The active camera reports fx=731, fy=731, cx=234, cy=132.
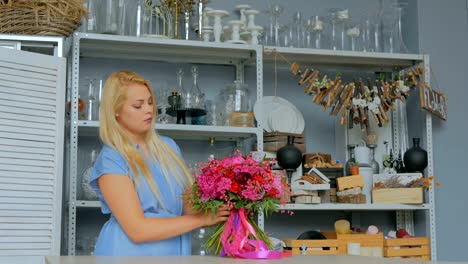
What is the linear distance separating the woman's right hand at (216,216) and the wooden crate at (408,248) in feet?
5.95

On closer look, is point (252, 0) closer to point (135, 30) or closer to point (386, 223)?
point (135, 30)

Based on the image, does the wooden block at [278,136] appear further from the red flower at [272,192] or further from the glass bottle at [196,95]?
the red flower at [272,192]

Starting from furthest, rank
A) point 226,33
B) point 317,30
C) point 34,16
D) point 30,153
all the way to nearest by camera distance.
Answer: point 317,30
point 226,33
point 34,16
point 30,153

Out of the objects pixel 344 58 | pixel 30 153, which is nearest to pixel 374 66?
pixel 344 58

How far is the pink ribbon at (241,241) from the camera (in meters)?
2.16

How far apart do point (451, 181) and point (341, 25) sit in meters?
1.09

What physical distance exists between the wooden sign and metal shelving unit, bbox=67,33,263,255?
873mm

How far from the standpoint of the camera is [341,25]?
161 inches

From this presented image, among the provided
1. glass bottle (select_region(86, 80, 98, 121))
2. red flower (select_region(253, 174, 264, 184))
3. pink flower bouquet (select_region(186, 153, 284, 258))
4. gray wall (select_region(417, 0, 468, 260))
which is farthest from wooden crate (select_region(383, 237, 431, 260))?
red flower (select_region(253, 174, 264, 184))

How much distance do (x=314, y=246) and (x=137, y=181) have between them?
5.11 feet

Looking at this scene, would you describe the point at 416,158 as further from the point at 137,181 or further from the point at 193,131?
the point at 137,181

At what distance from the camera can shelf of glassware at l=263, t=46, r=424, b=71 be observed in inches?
151

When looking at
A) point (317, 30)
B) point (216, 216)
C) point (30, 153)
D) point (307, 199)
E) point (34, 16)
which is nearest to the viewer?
point (216, 216)

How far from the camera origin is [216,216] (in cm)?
220
